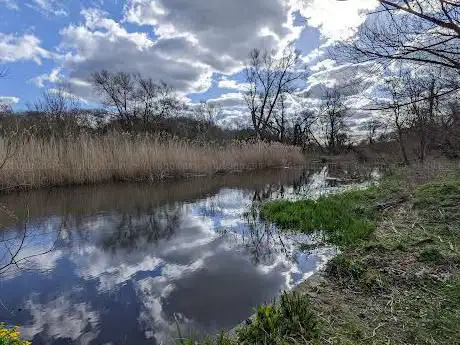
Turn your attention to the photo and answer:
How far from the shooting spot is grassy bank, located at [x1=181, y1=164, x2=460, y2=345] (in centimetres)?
202

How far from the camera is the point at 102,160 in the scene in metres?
10.3

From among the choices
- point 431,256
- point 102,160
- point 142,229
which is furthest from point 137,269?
point 102,160

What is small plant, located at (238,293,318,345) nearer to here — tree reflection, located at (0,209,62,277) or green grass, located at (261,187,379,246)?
green grass, located at (261,187,379,246)

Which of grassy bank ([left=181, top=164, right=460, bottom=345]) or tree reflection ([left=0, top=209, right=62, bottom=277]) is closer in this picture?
grassy bank ([left=181, top=164, right=460, bottom=345])

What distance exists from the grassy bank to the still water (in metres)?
0.42

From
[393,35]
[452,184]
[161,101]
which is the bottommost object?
[452,184]

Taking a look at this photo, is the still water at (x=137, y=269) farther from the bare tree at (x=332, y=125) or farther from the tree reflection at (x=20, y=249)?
the bare tree at (x=332, y=125)

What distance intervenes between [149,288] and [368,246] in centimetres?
215

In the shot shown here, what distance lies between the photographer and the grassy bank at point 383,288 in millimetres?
2020

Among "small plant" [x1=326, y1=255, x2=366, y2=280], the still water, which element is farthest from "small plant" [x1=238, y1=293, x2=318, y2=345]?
"small plant" [x1=326, y1=255, x2=366, y2=280]

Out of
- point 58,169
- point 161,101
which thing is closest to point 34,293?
point 58,169

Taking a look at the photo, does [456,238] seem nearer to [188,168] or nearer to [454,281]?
[454,281]

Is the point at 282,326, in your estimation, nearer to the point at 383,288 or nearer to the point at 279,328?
the point at 279,328

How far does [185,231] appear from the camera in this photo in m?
5.20
